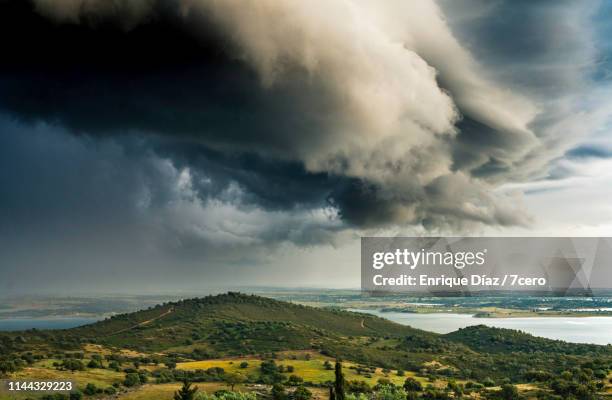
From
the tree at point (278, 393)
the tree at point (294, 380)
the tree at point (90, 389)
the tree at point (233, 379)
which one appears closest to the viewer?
the tree at point (90, 389)

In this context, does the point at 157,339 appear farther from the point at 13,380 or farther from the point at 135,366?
the point at 13,380

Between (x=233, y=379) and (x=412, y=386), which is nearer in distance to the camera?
(x=233, y=379)

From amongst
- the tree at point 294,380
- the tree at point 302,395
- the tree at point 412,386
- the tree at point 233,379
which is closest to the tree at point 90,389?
the tree at point 233,379

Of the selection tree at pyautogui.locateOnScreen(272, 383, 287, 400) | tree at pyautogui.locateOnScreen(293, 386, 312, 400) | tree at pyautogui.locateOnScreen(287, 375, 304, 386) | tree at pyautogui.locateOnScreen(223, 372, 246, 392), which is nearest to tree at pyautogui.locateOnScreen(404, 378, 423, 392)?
tree at pyautogui.locateOnScreen(287, 375, 304, 386)

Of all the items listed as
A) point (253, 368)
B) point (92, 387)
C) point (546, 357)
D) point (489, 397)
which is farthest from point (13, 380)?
point (546, 357)

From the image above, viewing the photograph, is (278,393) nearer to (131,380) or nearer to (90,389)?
(131,380)

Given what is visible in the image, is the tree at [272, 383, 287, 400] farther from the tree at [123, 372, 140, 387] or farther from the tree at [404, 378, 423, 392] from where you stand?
the tree at [123, 372, 140, 387]

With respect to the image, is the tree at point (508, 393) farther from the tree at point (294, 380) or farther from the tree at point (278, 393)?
the tree at point (278, 393)

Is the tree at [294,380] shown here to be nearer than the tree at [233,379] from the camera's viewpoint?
No

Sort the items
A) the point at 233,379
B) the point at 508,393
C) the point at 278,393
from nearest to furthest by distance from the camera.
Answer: the point at 278,393 → the point at 508,393 → the point at 233,379

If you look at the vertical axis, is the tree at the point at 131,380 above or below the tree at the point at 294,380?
above

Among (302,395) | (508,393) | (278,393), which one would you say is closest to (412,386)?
(508,393)
